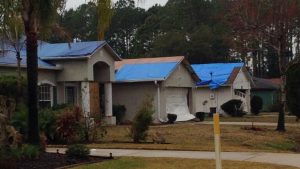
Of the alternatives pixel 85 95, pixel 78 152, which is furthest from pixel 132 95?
pixel 78 152

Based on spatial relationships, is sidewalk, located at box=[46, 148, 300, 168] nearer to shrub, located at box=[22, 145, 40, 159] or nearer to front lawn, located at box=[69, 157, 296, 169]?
front lawn, located at box=[69, 157, 296, 169]

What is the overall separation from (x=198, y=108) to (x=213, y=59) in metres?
30.8

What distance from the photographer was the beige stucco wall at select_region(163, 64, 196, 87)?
3684 cm

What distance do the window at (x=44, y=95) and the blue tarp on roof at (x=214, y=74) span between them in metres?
17.1

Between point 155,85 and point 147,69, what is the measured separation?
1.79 meters

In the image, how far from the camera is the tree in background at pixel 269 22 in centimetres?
2972

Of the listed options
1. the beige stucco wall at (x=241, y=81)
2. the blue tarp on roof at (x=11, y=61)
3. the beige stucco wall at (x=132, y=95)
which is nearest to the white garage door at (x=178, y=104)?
the beige stucco wall at (x=132, y=95)

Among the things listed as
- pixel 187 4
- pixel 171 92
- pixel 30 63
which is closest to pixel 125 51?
pixel 187 4

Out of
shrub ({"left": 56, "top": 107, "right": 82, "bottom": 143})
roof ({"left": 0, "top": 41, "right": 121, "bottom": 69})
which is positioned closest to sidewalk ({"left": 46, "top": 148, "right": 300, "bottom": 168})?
shrub ({"left": 56, "top": 107, "right": 82, "bottom": 143})

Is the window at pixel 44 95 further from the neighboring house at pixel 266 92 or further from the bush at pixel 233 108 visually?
the neighboring house at pixel 266 92

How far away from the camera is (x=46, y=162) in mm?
14469

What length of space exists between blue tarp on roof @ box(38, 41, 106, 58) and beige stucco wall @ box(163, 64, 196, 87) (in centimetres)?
596

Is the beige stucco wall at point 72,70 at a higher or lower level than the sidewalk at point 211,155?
higher

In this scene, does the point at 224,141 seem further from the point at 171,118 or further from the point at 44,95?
the point at 171,118
